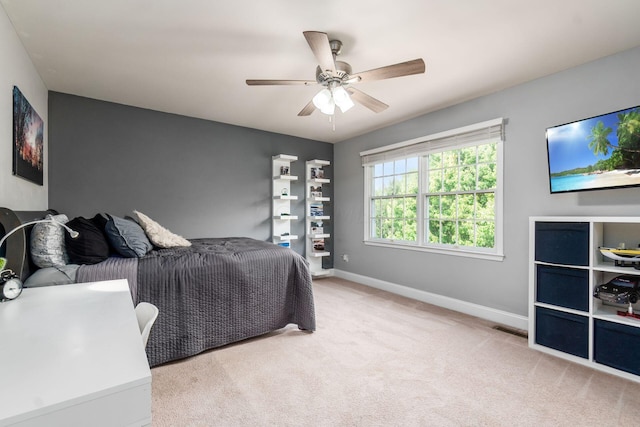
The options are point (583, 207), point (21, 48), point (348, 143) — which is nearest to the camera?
point (21, 48)

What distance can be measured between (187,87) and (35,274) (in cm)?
212

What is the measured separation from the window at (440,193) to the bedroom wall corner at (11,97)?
3.81m

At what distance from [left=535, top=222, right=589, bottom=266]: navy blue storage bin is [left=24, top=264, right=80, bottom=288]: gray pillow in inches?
139

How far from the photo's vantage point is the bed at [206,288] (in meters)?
2.12

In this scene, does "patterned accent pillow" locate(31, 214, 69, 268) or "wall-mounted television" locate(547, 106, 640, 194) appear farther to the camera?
"wall-mounted television" locate(547, 106, 640, 194)

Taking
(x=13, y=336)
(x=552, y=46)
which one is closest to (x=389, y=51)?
(x=552, y=46)

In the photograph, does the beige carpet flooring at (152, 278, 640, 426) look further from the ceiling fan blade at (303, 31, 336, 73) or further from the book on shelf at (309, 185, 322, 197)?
the book on shelf at (309, 185, 322, 197)

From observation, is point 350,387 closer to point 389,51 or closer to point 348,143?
point 389,51

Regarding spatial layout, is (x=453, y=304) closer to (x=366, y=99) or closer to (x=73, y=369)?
(x=366, y=99)

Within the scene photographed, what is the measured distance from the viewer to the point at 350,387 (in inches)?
77.5

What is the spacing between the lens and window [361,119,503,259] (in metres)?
3.28

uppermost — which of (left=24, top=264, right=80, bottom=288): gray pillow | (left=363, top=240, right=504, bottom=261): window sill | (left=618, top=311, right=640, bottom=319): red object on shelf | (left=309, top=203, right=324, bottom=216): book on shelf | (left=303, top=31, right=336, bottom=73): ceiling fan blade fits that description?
(left=303, top=31, right=336, bottom=73): ceiling fan blade

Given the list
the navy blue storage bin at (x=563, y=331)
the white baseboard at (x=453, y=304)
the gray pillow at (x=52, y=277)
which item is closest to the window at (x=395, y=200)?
the white baseboard at (x=453, y=304)

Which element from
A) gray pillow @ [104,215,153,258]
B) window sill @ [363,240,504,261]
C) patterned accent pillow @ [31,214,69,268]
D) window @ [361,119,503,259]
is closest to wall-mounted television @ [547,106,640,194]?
window @ [361,119,503,259]
